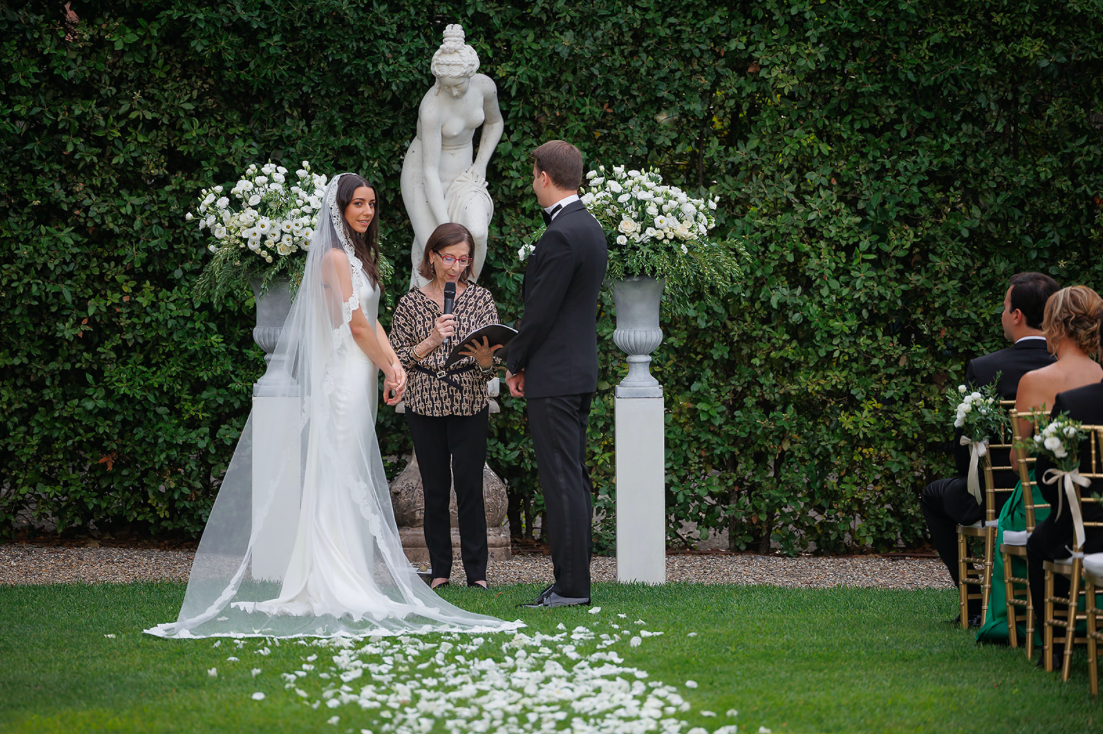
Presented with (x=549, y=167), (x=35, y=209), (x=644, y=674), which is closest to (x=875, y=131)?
(x=549, y=167)

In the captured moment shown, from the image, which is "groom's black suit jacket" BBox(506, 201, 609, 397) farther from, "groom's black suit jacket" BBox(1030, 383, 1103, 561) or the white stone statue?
"groom's black suit jacket" BBox(1030, 383, 1103, 561)

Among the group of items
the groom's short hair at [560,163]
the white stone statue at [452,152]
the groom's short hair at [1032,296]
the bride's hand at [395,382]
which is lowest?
the bride's hand at [395,382]

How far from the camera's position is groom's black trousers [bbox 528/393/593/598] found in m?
4.93

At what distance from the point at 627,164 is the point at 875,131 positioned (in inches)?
61.8

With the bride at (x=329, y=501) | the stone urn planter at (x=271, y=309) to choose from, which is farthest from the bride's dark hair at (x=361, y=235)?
the stone urn planter at (x=271, y=309)

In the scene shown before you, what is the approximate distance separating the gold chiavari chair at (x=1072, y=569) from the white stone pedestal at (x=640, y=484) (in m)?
2.16

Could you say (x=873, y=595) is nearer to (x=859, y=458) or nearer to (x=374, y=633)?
(x=859, y=458)

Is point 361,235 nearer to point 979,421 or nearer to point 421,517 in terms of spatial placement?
point 421,517

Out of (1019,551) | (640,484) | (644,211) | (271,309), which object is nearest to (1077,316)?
(1019,551)

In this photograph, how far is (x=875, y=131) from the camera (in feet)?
23.0

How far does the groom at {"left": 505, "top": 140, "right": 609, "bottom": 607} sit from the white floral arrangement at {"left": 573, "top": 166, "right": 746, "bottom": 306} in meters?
0.64

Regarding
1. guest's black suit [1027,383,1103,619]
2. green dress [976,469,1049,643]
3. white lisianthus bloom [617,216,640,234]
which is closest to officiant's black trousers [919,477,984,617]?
green dress [976,469,1049,643]

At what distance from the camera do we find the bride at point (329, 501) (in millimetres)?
4461

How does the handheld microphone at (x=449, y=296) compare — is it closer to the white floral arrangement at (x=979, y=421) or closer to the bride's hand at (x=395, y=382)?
the bride's hand at (x=395, y=382)
